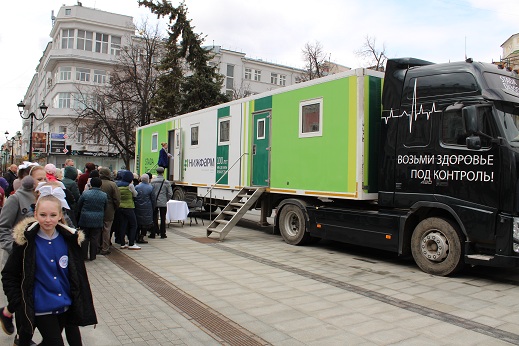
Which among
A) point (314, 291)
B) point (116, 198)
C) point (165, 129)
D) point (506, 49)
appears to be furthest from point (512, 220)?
point (506, 49)

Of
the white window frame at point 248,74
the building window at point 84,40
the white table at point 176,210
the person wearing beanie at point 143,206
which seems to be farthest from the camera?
the white window frame at point 248,74

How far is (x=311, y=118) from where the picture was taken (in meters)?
9.48

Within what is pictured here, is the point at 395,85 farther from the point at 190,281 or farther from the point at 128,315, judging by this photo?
the point at 128,315

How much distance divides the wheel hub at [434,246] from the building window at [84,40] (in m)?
53.9

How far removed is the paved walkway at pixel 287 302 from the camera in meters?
4.44

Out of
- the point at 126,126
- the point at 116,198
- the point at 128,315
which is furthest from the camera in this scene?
the point at 126,126

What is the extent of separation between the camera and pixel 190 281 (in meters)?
6.67

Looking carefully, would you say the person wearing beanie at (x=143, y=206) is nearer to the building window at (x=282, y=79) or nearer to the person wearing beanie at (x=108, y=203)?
the person wearing beanie at (x=108, y=203)

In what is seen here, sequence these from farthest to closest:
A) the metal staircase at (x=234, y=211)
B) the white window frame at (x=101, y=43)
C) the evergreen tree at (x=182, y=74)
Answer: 1. the white window frame at (x=101, y=43)
2. the evergreen tree at (x=182, y=74)
3. the metal staircase at (x=234, y=211)

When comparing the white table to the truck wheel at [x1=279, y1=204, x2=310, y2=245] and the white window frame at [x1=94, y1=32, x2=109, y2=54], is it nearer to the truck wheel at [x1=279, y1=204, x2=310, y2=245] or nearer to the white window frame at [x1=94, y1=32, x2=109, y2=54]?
the truck wheel at [x1=279, y1=204, x2=310, y2=245]

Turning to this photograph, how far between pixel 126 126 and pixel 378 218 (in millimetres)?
24463

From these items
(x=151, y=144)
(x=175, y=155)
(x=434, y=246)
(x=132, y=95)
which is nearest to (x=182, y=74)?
(x=132, y=95)

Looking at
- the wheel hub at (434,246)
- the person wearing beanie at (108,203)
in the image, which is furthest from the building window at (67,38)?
the wheel hub at (434,246)

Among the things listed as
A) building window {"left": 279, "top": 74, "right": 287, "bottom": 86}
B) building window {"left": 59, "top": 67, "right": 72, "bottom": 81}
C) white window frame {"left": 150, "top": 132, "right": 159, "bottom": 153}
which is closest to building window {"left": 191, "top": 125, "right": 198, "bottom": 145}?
white window frame {"left": 150, "top": 132, "right": 159, "bottom": 153}
